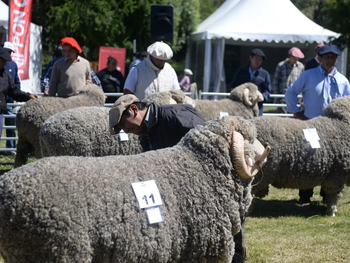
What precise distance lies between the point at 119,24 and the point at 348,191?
12680mm

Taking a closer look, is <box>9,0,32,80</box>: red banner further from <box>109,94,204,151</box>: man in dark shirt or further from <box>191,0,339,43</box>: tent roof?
<box>109,94,204,151</box>: man in dark shirt

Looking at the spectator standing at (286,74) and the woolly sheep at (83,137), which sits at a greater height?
the spectator standing at (286,74)

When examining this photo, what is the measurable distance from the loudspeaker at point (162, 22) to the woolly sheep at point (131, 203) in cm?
811

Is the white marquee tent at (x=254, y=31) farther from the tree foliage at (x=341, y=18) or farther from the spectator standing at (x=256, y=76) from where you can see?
the spectator standing at (x=256, y=76)

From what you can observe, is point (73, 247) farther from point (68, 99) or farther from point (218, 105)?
point (218, 105)

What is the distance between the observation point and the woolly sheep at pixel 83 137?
6.12m

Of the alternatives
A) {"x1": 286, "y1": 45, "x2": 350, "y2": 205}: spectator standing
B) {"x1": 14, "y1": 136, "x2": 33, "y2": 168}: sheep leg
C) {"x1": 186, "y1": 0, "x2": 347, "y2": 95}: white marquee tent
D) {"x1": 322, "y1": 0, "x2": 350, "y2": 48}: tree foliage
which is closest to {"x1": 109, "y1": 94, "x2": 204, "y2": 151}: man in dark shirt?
{"x1": 286, "y1": 45, "x2": 350, "y2": 205}: spectator standing

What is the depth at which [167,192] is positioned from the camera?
3.52 m

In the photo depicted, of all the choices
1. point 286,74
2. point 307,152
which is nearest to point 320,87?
point 307,152

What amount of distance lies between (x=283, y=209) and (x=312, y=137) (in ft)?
4.25

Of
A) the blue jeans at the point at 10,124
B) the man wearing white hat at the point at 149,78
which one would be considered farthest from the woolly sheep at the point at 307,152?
the blue jeans at the point at 10,124

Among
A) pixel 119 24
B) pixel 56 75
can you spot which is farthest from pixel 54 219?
pixel 119 24

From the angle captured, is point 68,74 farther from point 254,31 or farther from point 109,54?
point 254,31

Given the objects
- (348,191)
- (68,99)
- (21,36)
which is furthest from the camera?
(21,36)
